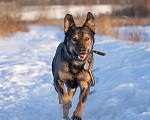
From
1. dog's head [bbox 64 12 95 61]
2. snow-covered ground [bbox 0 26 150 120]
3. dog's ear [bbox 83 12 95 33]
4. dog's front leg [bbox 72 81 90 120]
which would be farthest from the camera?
dog's ear [bbox 83 12 95 33]

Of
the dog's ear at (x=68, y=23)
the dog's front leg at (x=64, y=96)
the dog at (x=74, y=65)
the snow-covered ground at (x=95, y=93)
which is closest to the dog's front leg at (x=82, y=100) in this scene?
the dog at (x=74, y=65)

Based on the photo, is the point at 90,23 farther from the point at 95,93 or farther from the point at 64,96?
the point at 95,93

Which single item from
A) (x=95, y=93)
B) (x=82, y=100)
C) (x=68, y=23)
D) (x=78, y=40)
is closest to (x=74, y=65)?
(x=78, y=40)

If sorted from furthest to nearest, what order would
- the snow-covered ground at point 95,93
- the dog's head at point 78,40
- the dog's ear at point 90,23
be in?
the dog's ear at point 90,23, the snow-covered ground at point 95,93, the dog's head at point 78,40

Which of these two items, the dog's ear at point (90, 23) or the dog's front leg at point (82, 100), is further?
the dog's ear at point (90, 23)

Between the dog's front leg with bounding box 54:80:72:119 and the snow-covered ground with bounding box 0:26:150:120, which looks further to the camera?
the snow-covered ground with bounding box 0:26:150:120

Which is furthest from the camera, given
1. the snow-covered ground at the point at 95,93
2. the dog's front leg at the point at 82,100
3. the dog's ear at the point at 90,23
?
the dog's ear at the point at 90,23

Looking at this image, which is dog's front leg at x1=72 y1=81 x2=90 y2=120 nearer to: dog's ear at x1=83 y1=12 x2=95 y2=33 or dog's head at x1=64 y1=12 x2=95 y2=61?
dog's head at x1=64 y1=12 x2=95 y2=61

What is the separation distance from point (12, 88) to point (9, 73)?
1389 mm

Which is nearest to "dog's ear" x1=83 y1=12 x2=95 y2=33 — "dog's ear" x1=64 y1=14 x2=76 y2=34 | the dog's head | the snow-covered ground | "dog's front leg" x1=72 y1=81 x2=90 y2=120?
the dog's head

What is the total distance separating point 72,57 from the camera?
3279 millimetres

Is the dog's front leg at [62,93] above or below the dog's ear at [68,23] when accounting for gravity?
below

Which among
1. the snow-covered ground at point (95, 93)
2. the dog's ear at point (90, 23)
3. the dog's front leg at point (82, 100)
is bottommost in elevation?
the snow-covered ground at point (95, 93)

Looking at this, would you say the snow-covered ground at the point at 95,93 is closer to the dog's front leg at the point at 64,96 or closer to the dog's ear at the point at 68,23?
the dog's front leg at the point at 64,96
